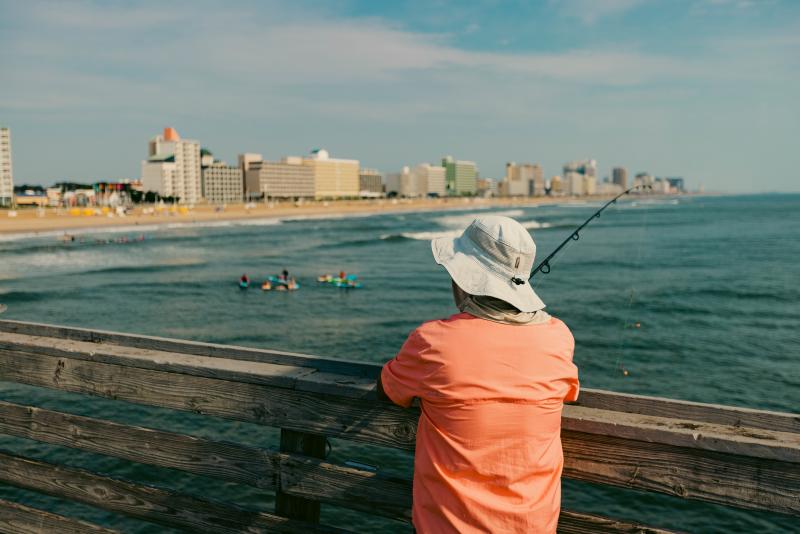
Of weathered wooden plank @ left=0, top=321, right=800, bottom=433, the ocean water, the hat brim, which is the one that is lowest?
the ocean water

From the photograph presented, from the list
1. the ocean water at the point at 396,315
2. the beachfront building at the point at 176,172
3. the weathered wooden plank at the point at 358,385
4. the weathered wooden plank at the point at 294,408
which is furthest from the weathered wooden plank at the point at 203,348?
the beachfront building at the point at 176,172

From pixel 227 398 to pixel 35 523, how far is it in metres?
1.38

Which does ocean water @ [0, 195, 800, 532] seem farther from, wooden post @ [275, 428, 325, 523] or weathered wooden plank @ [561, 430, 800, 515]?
weathered wooden plank @ [561, 430, 800, 515]

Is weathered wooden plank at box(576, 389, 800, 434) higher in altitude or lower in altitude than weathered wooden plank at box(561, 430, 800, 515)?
higher

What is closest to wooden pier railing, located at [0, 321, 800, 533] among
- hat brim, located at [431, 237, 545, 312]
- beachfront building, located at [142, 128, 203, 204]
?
hat brim, located at [431, 237, 545, 312]

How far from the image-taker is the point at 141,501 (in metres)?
3.06

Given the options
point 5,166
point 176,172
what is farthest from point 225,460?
point 176,172

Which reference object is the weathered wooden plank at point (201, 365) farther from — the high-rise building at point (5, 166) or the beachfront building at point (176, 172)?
the beachfront building at point (176, 172)

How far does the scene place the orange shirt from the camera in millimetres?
2154

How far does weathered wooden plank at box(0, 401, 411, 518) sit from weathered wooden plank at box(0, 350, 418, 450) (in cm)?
14

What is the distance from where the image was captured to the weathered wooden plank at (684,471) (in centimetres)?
211

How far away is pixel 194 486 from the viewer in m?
9.25

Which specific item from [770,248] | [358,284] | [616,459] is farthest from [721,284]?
[616,459]

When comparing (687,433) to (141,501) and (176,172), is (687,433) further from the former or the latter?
(176,172)
